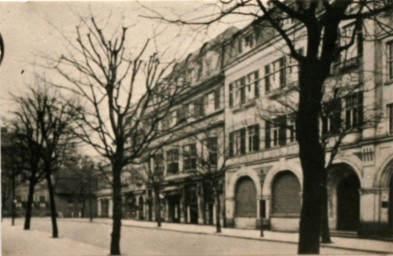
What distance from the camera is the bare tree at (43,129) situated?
12.7 m

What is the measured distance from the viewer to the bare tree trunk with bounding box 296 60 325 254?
809cm

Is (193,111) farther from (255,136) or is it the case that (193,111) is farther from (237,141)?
(237,141)

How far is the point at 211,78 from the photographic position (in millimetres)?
10250

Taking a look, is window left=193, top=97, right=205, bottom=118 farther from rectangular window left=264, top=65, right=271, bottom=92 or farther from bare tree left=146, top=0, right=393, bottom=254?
bare tree left=146, top=0, right=393, bottom=254

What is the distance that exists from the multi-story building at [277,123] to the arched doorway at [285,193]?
0.13ft

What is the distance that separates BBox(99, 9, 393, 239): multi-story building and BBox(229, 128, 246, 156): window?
4 centimetres

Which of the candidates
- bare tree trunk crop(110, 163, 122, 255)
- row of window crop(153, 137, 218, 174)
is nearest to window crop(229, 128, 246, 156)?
row of window crop(153, 137, 218, 174)

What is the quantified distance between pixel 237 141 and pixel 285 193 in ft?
14.1

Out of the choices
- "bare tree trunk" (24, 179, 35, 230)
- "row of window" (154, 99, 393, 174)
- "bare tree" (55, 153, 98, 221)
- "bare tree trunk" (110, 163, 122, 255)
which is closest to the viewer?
"bare tree trunk" (110, 163, 122, 255)

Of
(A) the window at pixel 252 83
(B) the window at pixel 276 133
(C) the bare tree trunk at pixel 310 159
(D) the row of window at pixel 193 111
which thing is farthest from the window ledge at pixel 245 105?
(B) the window at pixel 276 133

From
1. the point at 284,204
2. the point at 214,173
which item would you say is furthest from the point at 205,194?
the point at 284,204

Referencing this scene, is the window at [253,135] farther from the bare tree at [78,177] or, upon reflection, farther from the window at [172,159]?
the bare tree at [78,177]

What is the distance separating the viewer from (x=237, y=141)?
1517 cm

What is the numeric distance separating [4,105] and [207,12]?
183 inches
